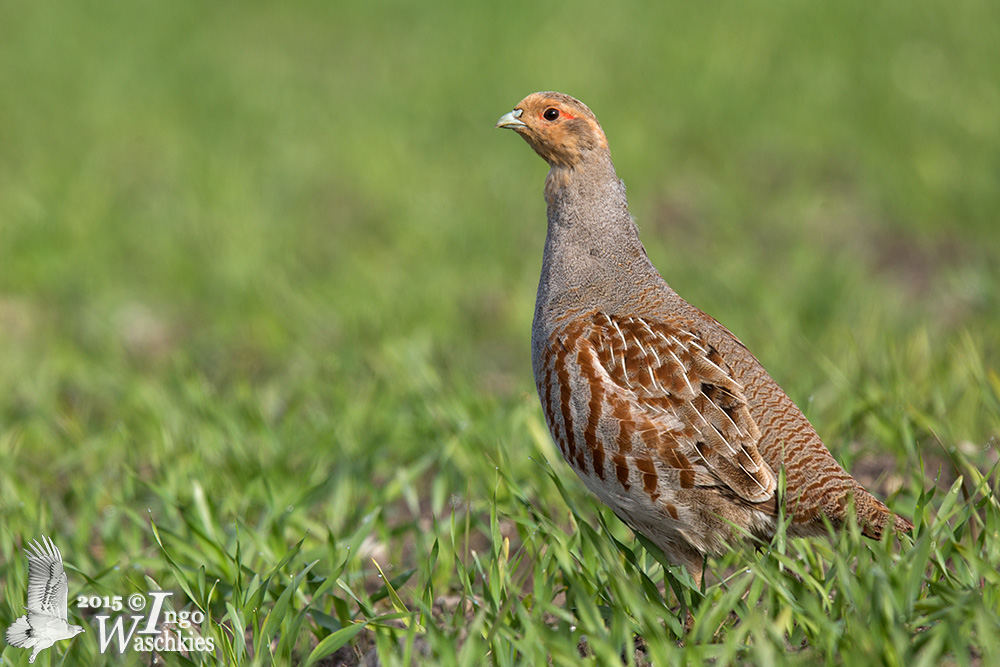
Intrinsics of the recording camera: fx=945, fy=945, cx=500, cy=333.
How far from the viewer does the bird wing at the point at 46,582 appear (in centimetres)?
249

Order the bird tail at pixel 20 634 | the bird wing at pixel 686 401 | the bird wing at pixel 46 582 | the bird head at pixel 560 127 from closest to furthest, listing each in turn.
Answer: the bird wing at pixel 686 401, the bird tail at pixel 20 634, the bird wing at pixel 46 582, the bird head at pixel 560 127

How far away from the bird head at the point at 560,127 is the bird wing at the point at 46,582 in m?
1.72

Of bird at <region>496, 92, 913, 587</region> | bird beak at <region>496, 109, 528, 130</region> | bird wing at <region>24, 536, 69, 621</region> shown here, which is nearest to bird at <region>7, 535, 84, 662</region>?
bird wing at <region>24, 536, 69, 621</region>

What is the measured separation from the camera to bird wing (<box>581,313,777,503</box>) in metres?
2.26

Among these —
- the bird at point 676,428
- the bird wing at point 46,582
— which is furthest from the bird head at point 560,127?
the bird wing at point 46,582

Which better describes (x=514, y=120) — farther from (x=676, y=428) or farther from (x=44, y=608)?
(x=44, y=608)

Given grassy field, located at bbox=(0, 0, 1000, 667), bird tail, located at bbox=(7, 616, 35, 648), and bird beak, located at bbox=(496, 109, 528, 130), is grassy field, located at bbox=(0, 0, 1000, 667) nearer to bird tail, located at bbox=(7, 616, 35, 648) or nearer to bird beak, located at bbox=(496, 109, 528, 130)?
bird tail, located at bbox=(7, 616, 35, 648)

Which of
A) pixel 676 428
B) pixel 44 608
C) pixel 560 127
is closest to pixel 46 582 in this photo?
pixel 44 608

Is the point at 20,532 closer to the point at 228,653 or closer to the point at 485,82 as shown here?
the point at 228,653

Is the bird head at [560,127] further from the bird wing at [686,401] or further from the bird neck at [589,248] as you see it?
the bird wing at [686,401]

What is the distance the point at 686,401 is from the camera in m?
2.32

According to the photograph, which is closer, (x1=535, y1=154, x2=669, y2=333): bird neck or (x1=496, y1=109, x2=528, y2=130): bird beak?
(x1=535, y1=154, x2=669, y2=333): bird neck

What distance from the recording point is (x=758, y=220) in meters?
7.08

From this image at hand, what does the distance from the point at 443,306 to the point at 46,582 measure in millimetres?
3304
